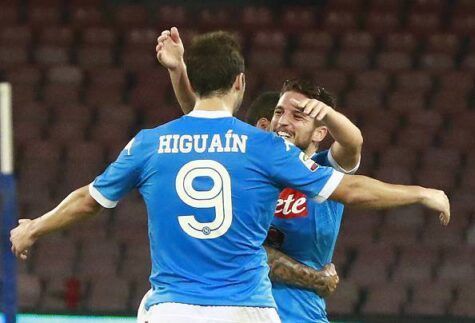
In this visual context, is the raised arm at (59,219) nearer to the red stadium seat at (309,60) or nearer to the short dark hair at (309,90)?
the short dark hair at (309,90)

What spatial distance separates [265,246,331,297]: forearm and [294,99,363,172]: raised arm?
1.34ft

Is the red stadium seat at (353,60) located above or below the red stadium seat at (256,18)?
below

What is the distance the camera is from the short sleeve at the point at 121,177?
382 cm

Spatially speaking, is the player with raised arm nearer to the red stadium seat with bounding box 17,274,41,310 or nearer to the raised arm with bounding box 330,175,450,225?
the raised arm with bounding box 330,175,450,225

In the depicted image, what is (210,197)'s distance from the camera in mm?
3725

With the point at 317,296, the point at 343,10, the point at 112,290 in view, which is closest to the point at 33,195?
the point at 112,290

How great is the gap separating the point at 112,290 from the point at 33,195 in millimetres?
1242

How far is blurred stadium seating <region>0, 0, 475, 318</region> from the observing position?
26.8 feet

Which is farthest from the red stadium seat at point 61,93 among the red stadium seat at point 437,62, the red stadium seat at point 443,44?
the red stadium seat at point 443,44

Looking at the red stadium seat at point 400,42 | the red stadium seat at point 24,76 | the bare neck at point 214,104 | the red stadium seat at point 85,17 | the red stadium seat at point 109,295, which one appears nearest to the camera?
the bare neck at point 214,104

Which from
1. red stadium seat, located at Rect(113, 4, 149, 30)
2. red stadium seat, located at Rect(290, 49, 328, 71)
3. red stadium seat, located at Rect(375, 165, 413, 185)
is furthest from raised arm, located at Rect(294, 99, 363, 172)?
red stadium seat, located at Rect(113, 4, 149, 30)

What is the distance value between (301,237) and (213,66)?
0.99 metres

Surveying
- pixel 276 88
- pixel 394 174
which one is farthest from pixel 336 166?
pixel 276 88

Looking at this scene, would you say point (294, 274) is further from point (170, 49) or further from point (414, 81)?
point (414, 81)
